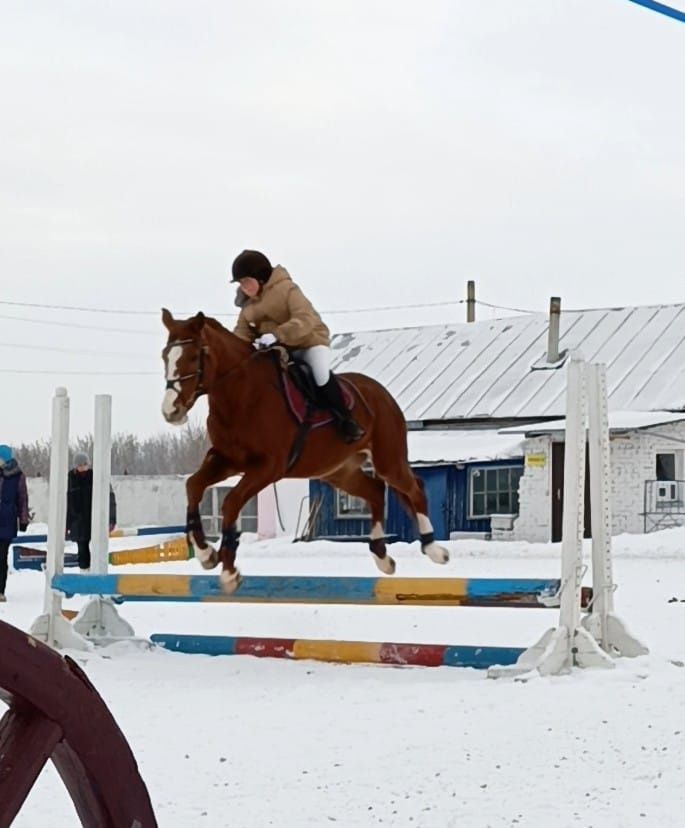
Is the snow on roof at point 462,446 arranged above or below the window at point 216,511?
above

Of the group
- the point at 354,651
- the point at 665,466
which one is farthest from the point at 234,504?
the point at 665,466

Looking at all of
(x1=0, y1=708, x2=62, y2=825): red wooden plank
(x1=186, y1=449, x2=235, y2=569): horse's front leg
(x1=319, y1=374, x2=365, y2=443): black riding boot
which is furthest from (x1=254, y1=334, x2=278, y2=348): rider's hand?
(x1=0, y1=708, x2=62, y2=825): red wooden plank

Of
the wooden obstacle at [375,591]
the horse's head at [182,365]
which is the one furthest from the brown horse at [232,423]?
the wooden obstacle at [375,591]

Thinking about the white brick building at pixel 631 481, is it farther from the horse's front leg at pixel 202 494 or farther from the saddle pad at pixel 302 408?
the horse's front leg at pixel 202 494

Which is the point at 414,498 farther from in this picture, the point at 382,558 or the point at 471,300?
the point at 471,300

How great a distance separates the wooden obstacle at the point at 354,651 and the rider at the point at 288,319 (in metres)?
1.58

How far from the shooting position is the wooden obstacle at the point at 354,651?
28.1 feet

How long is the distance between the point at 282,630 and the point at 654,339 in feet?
76.6

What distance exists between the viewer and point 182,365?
7.16m

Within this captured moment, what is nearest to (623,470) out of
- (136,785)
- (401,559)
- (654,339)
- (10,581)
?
(654,339)

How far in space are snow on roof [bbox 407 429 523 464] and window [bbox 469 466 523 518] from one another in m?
0.60

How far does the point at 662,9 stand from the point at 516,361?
2795 cm

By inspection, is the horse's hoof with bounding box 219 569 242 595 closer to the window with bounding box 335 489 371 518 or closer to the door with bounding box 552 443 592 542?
the door with bounding box 552 443 592 542

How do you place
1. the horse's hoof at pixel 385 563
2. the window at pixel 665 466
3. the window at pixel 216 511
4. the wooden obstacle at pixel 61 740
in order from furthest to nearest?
the window at pixel 216 511 < the window at pixel 665 466 < the horse's hoof at pixel 385 563 < the wooden obstacle at pixel 61 740
